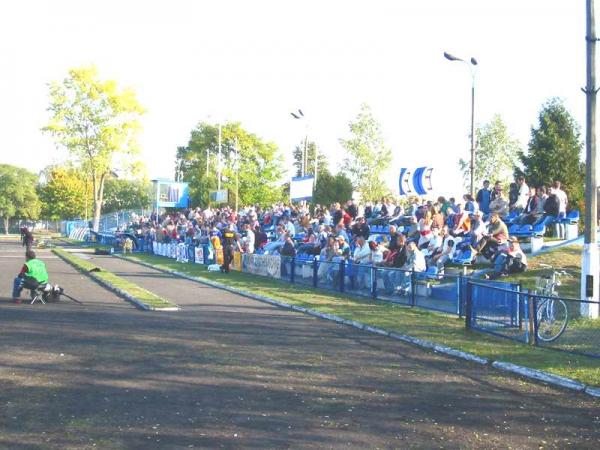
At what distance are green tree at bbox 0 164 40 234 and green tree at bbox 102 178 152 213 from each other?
10.9 metres

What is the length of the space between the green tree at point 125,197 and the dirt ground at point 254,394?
330 ft

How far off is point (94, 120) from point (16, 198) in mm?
37649

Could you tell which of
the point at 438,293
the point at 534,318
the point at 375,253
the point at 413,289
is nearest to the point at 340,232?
the point at 375,253

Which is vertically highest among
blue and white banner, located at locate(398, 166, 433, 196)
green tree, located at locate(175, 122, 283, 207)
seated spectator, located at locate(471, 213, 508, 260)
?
green tree, located at locate(175, 122, 283, 207)

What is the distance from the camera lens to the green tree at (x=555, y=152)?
4725 cm

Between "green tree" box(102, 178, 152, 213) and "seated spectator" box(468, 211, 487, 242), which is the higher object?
"green tree" box(102, 178, 152, 213)

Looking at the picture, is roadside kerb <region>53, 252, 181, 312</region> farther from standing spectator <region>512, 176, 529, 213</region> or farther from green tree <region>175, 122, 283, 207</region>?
green tree <region>175, 122, 283, 207</region>

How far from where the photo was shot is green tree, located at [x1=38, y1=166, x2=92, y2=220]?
102312mm

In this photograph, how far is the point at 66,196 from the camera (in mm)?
102500

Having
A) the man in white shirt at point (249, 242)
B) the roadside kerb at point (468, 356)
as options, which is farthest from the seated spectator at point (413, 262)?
the man in white shirt at point (249, 242)

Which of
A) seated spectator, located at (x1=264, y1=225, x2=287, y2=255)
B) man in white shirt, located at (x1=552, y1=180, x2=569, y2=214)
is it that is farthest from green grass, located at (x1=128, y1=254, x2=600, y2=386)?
man in white shirt, located at (x1=552, y1=180, x2=569, y2=214)

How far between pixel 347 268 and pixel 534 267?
17.2 feet

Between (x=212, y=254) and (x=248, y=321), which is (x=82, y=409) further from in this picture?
(x=212, y=254)

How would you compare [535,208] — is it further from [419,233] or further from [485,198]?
[419,233]
